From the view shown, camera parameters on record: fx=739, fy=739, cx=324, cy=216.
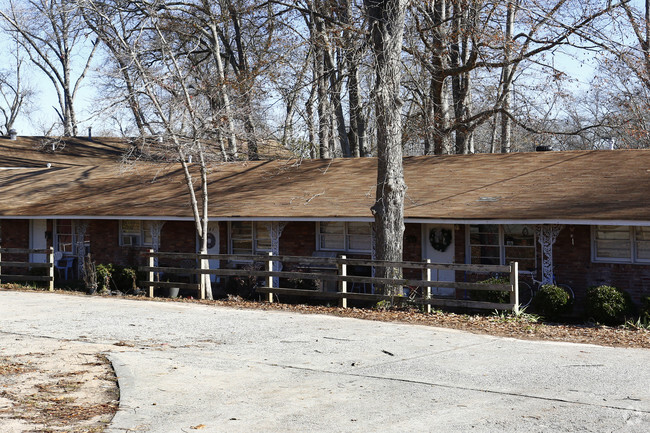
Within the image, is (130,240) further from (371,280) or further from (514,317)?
(514,317)

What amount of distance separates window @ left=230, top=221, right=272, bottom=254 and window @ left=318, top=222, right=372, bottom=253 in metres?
1.88

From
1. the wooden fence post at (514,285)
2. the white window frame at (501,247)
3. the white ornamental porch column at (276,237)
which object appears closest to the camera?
the wooden fence post at (514,285)

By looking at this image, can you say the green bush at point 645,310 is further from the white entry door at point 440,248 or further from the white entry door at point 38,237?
the white entry door at point 38,237

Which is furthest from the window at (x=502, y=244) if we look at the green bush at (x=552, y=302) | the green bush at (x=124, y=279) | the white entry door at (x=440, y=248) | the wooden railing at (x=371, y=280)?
the green bush at (x=124, y=279)

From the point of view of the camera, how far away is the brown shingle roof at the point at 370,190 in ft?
57.6

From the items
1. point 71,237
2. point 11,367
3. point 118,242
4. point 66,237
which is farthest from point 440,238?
point 66,237

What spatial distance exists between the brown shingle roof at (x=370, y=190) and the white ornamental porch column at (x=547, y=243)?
51cm

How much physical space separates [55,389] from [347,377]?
3435 millimetres

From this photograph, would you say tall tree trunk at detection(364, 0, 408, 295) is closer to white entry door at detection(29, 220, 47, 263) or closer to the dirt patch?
the dirt patch

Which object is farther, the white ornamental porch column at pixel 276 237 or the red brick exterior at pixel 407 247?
the white ornamental porch column at pixel 276 237

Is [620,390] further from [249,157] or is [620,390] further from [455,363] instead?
[249,157]

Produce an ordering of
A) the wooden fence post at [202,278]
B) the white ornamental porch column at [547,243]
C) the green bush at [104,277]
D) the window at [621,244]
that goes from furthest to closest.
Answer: the green bush at [104,277] → the wooden fence post at [202,278] → the white ornamental porch column at [547,243] → the window at [621,244]

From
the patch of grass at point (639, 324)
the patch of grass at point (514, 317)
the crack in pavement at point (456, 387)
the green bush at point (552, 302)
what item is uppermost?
the green bush at point (552, 302)

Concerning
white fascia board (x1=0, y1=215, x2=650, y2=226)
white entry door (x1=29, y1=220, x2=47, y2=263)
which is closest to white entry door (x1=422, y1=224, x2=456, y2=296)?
white fascia board (x1=0, y1=215, x2=650, y2=226)
